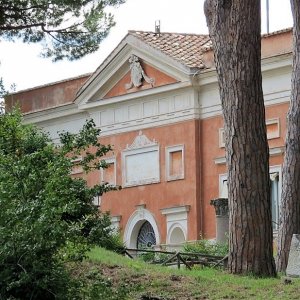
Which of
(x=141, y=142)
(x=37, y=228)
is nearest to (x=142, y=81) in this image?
(x=141, y=142)

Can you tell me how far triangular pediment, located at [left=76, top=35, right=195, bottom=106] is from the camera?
4119cm

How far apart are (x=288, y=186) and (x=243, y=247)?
326cm

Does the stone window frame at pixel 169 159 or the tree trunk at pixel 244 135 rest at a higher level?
the stone window frame at pixel 169 159

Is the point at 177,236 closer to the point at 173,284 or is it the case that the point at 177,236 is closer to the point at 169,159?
the point at 169,159

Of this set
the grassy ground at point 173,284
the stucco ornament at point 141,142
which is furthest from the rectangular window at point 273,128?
the grassy ground at point 173,284

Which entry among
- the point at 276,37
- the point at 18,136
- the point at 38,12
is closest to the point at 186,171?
the point at 276,37

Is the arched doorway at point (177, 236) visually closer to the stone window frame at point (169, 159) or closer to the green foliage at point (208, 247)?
the stone window frame at point (169, 159)

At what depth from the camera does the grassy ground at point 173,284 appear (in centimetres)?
1516

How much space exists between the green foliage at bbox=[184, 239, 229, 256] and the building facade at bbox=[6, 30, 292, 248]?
7.36 ft

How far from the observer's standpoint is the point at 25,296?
14164 mm

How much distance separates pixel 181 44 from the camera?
42.3 metres

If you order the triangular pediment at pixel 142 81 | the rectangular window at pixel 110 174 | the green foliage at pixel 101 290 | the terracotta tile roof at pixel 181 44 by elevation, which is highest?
the terracotta tile roof at pixel 181 44

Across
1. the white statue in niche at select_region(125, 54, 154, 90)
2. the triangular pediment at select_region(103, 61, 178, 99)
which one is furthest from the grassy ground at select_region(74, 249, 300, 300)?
the white statue in niche at select_region(125, 54, 154, 90)

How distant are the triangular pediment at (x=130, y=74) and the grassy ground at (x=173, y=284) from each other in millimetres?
23493
